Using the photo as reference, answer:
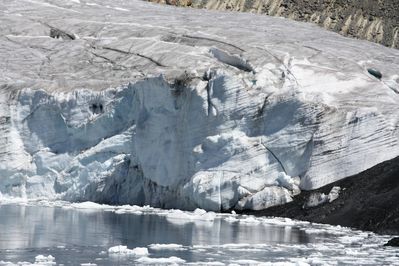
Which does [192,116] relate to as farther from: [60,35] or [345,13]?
[345,13]

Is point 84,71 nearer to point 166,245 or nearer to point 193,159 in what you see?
point 193,159

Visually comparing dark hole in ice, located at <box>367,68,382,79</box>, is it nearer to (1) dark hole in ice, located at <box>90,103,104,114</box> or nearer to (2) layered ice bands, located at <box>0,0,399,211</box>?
(2) layered ice bands, located at <box>0,0,399,211</box>

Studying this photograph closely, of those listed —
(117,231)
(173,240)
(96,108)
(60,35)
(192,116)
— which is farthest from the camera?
(60,35)

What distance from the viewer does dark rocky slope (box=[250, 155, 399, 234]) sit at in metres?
23.0

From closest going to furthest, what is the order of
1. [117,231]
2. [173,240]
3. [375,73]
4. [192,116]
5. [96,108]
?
[173,240] → [117,231] → [192,116] → [96,108] → [375,73]

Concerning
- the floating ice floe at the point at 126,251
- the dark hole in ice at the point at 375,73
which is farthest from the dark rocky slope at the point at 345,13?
the floating ice floe at the point at 126,251

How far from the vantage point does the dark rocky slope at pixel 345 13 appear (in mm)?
83625

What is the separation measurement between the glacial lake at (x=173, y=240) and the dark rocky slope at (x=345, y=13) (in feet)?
190

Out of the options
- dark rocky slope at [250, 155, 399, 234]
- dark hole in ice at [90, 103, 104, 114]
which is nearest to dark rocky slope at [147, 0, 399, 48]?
dark hole in ice at [90, 103, 104, 114]

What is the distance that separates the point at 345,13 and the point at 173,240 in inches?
2773

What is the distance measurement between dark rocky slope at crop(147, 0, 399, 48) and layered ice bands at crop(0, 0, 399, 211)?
47.0 m

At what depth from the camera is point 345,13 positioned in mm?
87438

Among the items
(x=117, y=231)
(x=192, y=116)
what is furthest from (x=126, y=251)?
(x=192, y=116)

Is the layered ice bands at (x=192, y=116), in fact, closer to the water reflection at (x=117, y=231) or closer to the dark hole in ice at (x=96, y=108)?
the dark hole in ice at (x=96, y=108)
